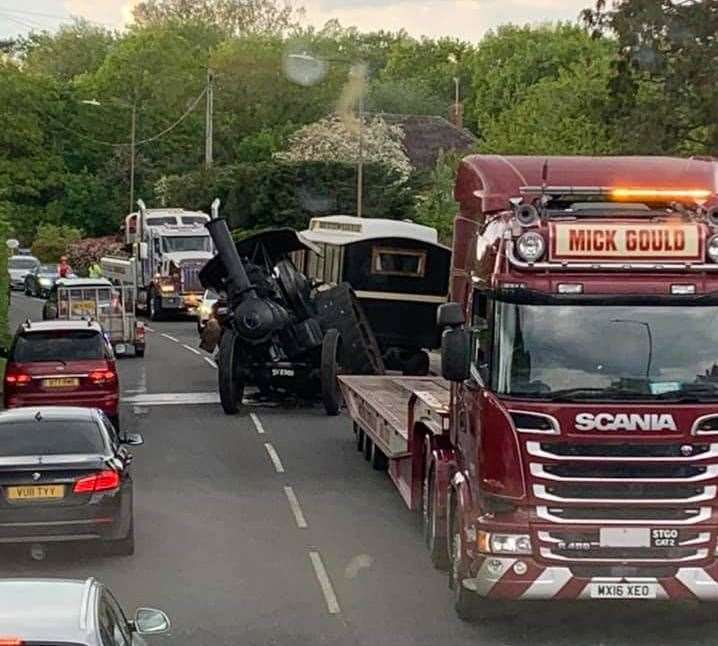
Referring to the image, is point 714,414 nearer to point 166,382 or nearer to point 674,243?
point 674,243

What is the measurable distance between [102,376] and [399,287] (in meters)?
9.10

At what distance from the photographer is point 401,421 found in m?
16.5

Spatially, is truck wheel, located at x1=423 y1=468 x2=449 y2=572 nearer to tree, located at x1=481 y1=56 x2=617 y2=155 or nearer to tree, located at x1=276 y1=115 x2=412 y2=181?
tree, located at x1=481 y1=56 x2=617 y2=155

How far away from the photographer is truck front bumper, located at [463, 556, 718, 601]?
10.8m

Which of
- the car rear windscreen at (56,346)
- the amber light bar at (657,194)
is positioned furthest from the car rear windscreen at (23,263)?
the amber light bar at (657,194)

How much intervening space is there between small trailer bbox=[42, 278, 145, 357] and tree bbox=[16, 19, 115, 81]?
92.2 m

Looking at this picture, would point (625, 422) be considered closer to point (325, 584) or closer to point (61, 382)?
point (325, 584)

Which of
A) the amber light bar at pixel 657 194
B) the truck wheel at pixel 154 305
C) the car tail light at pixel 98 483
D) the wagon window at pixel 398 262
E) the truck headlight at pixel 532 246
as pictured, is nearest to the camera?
the truck headlight at pixel 532 246

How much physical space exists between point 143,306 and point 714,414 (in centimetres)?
4335

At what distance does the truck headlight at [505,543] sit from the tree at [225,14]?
113630 millimetres

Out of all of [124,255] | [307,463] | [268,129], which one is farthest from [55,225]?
[307,463]

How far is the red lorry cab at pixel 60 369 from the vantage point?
74.1ft

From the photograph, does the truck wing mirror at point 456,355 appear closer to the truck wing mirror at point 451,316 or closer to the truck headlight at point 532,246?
the truck wing mirror at point 451,316

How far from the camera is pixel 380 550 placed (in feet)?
48.3
